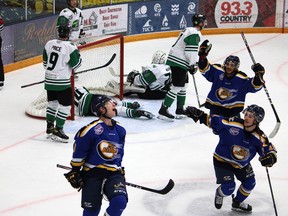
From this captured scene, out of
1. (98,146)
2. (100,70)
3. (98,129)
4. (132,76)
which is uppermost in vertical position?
(98,129)

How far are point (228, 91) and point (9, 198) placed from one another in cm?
207

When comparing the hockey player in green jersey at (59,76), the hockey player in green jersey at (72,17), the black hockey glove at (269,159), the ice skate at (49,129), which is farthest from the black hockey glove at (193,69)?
the black hockey glove at (269,159)

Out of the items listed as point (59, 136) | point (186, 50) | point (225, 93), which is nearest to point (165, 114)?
point (186, 50)

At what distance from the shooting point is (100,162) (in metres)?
4.95

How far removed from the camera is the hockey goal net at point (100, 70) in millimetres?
8810

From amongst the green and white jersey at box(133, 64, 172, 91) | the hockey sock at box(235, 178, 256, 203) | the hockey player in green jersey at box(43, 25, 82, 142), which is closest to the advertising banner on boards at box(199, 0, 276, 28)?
the green and white jersey at box(133, 64, 172, 91)

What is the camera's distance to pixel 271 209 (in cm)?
603

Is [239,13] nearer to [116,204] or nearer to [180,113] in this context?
[180,113]

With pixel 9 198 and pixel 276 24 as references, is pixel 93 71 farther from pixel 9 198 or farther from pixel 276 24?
pixel 276 24

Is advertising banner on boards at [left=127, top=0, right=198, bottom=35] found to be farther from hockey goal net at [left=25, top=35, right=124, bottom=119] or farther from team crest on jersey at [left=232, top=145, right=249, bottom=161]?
team crest on jersey at [left=232, top=145, right=249, bottom=161]

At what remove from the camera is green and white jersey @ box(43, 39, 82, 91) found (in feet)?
24.4

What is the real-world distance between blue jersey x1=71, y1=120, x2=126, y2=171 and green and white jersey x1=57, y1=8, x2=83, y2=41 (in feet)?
17.5

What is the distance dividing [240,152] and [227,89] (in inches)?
43.8

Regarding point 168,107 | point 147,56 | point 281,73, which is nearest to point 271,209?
point 168,107
